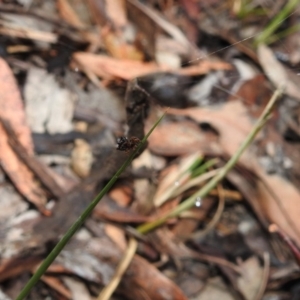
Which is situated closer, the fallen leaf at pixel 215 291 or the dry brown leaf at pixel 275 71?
the fallen leaf at pixel 215 291

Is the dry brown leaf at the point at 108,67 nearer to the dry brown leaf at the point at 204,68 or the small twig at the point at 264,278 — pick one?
the dry brown leaf at the point at 204,68

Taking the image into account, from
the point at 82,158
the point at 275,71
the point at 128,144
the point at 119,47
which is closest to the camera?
the point at 128,144

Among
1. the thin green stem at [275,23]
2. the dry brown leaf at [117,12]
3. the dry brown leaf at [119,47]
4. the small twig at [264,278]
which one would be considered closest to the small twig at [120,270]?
the small twig at [264,278]

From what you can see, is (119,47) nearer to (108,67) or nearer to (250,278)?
(108,67)

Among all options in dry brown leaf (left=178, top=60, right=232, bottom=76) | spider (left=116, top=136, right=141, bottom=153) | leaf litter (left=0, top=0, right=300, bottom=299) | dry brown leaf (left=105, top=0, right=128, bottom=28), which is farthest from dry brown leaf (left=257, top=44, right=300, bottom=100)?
spider (left=116, top=136, right=141, bottom=153)

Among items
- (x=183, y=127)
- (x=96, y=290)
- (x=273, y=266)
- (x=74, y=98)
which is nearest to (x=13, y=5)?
(x=74, y=98)

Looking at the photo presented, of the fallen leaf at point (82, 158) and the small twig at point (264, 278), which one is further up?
the fallen leaf at point (82, 158)

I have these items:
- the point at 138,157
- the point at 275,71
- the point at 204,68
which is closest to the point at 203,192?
the point at 138,157
